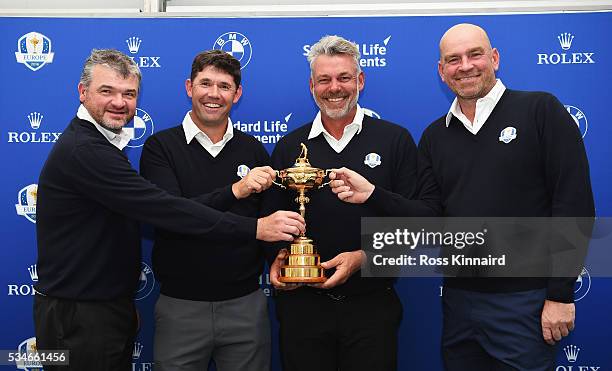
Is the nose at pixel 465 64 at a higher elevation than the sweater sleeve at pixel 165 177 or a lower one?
higher

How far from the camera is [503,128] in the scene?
2275 millimetres

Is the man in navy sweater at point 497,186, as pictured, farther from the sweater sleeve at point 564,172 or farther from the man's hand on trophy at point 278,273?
the man's hand on trophy at point 278,273

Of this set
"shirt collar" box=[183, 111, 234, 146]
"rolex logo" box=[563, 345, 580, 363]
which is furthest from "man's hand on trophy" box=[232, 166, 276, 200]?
"rolex logo" box=[563, 345, 580, 363]

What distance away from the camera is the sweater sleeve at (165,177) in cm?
→ 242

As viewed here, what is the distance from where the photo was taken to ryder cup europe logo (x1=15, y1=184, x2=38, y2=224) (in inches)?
129

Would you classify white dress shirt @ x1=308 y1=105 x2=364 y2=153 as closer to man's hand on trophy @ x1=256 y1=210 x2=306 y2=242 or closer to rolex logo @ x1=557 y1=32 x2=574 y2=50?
man's hand on trophy @ x1=256 y1=210 x2=306 y2=242

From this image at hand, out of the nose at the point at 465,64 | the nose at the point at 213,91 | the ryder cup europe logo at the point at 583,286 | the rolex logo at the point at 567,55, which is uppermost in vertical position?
the rolex logo at the point at 567,55

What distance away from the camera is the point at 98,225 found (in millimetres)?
2246

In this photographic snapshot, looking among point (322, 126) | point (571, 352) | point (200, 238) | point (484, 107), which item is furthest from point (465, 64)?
point (571, 352)

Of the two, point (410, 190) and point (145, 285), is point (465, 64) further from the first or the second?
point (145, 285)

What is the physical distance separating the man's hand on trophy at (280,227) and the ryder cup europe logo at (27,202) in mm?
1798

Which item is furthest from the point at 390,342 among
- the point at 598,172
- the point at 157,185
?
the point at 598,172

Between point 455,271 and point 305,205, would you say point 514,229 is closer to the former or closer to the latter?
point 455,271

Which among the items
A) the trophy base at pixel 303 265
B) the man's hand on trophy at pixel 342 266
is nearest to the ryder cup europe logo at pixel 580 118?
the man's hand on trophy at pixel 342 266
